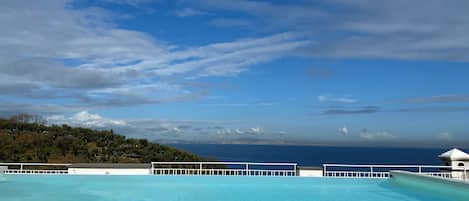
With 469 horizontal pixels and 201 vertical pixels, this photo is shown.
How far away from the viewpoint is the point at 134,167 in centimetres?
1300

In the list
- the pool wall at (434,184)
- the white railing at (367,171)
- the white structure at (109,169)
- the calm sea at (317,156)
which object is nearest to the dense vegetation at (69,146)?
the calm sea at (317,156)

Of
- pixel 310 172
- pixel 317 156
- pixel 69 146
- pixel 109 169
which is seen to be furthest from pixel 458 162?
pixel 317 156

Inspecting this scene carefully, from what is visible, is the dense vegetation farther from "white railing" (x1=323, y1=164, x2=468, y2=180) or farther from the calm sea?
"white railing" (x1=323, y1=164, x2=468, y2=180)

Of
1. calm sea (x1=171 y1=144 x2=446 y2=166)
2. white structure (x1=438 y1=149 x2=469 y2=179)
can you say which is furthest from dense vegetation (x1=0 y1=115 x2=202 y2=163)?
white structure (x1=438 y1=149 x2=469 y2=179)

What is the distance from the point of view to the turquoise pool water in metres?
10.1

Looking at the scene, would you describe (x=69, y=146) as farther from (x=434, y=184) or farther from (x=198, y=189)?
(x=434, y=184)

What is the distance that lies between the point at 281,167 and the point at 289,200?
3183 mm

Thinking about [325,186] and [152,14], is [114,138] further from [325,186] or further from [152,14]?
[325,186]

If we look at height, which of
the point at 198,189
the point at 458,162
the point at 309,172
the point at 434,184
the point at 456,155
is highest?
the point at 456,155

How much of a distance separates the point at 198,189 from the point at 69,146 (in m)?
13.0

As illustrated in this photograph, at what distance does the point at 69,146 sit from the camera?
22.6m

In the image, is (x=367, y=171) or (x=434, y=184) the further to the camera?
(x=367, y=171)

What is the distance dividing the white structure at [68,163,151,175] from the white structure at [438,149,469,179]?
735 centimetres

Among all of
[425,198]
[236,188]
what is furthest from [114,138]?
[425,198]
